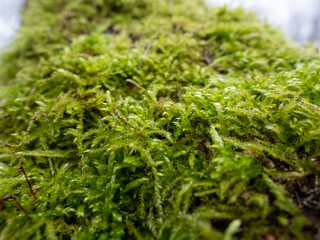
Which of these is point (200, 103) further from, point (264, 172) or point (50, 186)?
point (50, 186)

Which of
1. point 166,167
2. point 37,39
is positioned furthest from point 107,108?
point 37,39

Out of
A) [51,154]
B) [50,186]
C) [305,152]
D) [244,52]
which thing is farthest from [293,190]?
[244,52]

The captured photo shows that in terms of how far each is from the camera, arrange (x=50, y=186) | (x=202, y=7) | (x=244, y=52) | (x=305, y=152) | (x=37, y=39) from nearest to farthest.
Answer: (x=305, y=152) → (x=50, y=186) → (x=244, y=52) → (x=37, y=39) → (x=202, y=7)

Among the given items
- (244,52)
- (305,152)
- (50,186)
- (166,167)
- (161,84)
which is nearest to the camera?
(305,152)

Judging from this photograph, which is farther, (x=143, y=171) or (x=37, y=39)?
(x=37, y=39)

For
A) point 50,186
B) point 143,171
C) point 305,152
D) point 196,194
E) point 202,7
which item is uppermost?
point 202,7

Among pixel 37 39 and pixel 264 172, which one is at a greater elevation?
pixel 37 39
